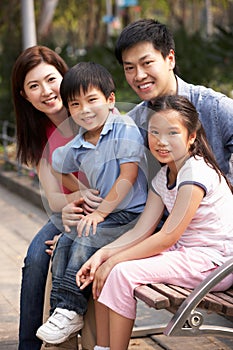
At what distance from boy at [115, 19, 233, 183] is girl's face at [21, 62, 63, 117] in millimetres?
478

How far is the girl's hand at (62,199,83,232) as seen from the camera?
4.00 m

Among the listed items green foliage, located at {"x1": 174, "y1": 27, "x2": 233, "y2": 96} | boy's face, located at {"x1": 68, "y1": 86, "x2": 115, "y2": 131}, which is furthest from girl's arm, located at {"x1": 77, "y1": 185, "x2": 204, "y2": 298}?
green foliage, located at {"x1": 174, "y1": 27, "x2": 233, "y2": 96}

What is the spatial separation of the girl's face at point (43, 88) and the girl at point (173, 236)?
799mm

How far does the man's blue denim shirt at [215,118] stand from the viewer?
404cm

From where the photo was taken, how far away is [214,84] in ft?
49.9

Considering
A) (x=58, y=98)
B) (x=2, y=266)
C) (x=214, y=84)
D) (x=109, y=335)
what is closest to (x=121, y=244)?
(x=109, y=335)

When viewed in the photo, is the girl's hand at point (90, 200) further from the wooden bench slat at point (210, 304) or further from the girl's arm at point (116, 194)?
the wooden bench slat at point (210, 304)

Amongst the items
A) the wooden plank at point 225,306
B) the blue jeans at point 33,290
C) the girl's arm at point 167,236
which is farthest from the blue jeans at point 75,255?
the wooden plank at point 225,306

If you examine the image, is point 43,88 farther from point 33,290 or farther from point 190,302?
point 190,302

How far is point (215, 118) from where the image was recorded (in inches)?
159

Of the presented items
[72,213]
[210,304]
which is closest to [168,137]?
[72,213]

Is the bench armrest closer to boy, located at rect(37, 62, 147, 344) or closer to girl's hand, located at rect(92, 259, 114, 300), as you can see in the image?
girl's hand, located at rect(92, 259, 114, 300)

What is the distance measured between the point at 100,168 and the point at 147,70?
52 cm

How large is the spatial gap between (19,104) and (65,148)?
551 millimetres
